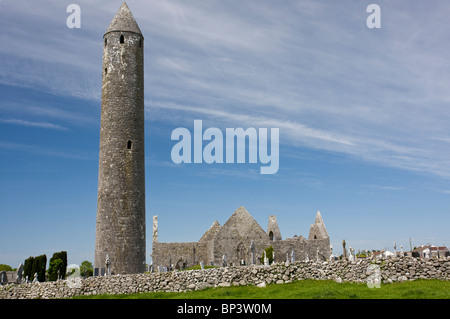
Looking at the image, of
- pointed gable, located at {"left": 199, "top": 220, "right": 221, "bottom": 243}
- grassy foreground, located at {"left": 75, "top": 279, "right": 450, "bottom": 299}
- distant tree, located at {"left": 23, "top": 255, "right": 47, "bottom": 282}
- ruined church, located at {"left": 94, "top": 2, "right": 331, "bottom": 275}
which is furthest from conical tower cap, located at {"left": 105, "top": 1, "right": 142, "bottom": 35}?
pointed gable, located at {"left": 199, "top": 220, "right": 221, "bottom": 243}

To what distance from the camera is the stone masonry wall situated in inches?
896

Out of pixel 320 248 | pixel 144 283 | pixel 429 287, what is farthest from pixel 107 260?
pixel 320 248

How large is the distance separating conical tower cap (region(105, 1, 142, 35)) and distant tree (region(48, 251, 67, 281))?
20353 mm

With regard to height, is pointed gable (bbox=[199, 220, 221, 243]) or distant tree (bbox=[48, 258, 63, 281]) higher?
pointed gable (bbox=[199, 220, 221, 243])

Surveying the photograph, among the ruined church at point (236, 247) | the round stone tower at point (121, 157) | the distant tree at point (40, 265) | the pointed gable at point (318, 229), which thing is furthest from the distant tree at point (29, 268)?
the pointed gable at point (318, 229)

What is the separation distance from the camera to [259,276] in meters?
25.6

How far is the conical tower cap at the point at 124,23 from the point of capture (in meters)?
37.3

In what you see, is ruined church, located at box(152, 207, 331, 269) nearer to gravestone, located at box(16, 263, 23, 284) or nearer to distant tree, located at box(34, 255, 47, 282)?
distant tree, located at box(34, 255, 47, 282)

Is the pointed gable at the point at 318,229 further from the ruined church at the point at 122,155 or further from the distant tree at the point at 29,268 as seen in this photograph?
the distant tree at the point at 29,268

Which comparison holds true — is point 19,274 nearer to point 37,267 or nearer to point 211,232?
point 37,267

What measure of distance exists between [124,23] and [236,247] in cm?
2526

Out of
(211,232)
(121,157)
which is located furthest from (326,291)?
(211,232)

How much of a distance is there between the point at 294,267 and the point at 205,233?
1183 inches
